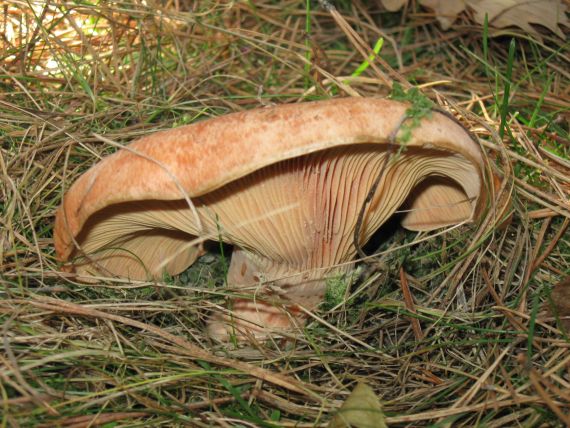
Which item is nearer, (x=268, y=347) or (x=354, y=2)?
(x=268, y=347)

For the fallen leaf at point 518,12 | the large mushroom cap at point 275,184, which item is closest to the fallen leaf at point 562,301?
the large mushroom cap at point 275,184

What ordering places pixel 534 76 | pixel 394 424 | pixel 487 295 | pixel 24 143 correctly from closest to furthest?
pixel 394 424, pixel 487 295, pixel 24 143, pixel 534 76

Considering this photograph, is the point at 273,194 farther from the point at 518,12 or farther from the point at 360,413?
the point at 518,12

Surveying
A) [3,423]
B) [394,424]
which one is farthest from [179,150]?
[394,424]

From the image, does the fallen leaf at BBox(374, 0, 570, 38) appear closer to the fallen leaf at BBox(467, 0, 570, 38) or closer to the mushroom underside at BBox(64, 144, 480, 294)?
the fallen leaf at BBox(467, 0, 570, 38)

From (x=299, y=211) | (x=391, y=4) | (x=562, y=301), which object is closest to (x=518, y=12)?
(x=391, y=4)

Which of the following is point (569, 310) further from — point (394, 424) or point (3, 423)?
point (3, 423)

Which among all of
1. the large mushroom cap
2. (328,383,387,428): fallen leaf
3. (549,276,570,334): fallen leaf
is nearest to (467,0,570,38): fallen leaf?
the large mushroom cap
